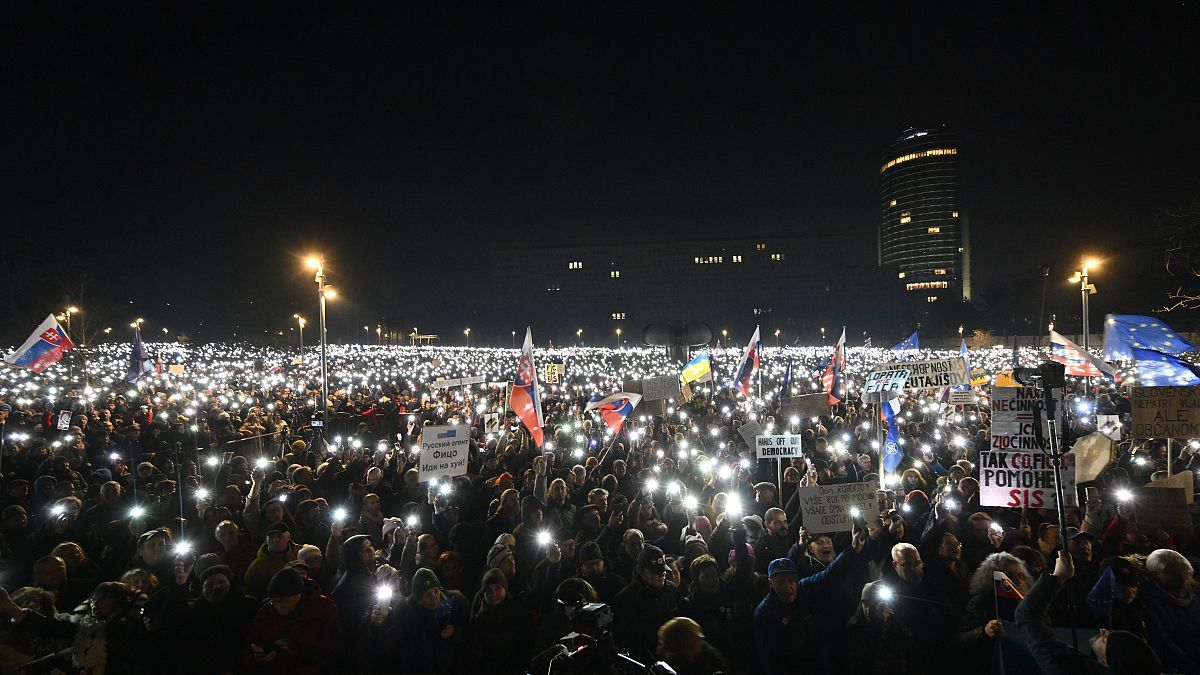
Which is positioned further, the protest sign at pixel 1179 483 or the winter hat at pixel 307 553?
the protest sign at pixel 1179 483

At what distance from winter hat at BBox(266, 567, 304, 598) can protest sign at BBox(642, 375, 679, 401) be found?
907cm

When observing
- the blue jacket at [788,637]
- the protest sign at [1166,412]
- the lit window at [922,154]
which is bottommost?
the blue jacket at [788,637]

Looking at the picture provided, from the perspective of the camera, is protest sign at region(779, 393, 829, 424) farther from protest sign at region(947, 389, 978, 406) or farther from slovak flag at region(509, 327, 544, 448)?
slovak flag at region(509, 327, 544, 448)

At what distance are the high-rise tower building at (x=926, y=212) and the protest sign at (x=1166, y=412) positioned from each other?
158360 millimetres

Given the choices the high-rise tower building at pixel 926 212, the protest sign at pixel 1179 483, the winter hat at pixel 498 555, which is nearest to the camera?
the winter hat at pixel 498 555

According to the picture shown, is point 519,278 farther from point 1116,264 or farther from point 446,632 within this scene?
point 446,632

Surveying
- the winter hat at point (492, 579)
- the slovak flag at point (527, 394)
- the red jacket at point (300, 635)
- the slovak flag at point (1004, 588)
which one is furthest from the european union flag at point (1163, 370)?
the red jacket at point (300, 635)

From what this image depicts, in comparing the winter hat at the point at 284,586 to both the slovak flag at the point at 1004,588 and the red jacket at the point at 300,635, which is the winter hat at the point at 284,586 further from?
the slovak flag at the point at 1004,588

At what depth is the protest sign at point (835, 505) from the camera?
5.95m

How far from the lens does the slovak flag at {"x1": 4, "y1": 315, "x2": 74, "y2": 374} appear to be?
14.4m

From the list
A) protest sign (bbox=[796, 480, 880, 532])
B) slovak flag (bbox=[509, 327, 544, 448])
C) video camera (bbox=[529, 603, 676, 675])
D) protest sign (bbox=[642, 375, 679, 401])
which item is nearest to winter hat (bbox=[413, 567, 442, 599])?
video camera (bbox=[529, 603, 676, 675])

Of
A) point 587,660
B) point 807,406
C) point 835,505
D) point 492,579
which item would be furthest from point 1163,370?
point 587,660

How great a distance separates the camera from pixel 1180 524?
6.09m

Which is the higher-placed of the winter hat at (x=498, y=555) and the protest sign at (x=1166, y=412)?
the protest sign at (x=1166, y=412)
